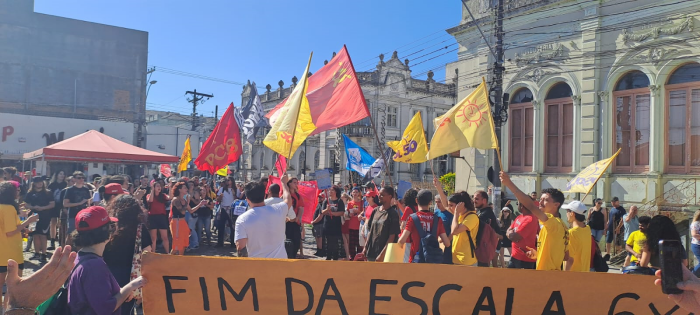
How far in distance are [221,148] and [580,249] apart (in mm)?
8431

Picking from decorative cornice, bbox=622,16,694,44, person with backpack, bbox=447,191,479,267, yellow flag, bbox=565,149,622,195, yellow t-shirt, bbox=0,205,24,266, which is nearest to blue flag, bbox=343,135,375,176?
yellow flag, bbox=565,149,622,195

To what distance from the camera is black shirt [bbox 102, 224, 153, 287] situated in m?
4.43

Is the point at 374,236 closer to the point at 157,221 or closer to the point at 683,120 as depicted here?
the point at 157,221

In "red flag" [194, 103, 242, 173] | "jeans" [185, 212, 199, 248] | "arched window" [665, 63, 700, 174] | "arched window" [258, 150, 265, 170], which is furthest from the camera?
"arched window" [258, 150, 265, 170]

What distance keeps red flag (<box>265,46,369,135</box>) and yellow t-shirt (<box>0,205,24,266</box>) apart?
12.8 ft

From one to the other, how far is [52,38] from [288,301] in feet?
159

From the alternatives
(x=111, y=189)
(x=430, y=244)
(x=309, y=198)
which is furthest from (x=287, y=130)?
(x=309, y=198)

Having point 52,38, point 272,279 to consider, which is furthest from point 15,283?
point 52,38

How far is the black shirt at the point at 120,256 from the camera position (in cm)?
443

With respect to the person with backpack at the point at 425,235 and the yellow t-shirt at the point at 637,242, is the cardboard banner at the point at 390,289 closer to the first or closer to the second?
the person with backpack at the point at 425,235

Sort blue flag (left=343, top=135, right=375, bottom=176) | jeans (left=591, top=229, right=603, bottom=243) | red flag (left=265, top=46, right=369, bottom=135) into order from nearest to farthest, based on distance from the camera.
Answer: red flag (left=265, top=46, right=369, bottom=135) < jeans (left=591, top=229, right=603, bottom=243) < blue flag (left=343, top=135, right=375, bottom=176)

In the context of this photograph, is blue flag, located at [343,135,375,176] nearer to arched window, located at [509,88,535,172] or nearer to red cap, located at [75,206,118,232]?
arched window, located at [509,88,535,172]

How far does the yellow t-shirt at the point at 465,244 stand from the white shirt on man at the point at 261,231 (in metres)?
1.98

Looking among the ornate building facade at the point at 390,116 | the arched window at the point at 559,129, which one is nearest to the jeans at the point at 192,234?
the arched window at the point at 559,129
